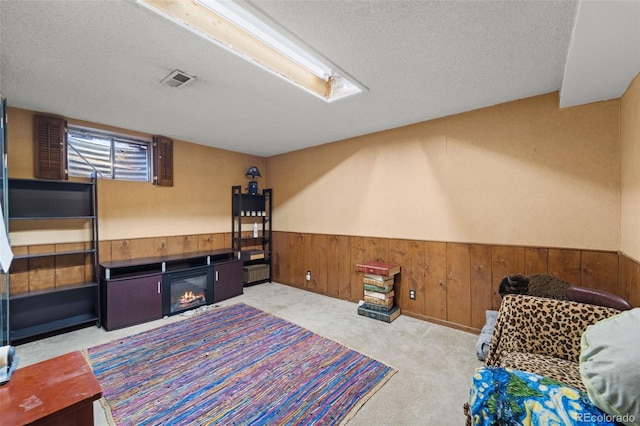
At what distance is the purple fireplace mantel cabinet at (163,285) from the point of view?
129 inches

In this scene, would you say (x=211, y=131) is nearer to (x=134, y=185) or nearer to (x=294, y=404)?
(x=134, y=185)

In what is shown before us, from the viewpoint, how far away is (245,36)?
2016mm

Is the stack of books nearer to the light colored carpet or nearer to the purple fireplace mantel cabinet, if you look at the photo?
the light colored carpet

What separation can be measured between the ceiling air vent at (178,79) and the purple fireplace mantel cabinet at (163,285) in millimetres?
2373

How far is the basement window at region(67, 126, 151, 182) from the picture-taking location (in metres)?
3.49

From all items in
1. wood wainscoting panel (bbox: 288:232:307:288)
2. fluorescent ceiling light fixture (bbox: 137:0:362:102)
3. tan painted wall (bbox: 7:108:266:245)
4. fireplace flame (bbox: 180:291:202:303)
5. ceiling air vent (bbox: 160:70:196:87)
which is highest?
fluorescent ceiling light fixture (bbox: 137:0:362:102)

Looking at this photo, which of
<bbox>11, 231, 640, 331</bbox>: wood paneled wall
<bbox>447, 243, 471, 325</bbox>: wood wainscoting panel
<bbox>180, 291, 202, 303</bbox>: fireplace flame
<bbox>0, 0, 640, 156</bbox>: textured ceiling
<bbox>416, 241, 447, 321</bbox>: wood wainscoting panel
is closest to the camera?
<bbox>0, 0, 640, 156</bbox>: textured ceiling

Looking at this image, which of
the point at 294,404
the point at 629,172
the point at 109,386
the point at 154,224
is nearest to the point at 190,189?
the point at 154,224

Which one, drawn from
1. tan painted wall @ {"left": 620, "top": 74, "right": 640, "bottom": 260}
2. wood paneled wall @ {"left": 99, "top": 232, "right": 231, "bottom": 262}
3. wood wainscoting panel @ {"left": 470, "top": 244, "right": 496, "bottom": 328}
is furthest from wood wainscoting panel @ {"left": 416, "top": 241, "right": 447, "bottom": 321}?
wood paneled wall @ {"left": 99, "top": 232, "right": 231, "bottom": 262}

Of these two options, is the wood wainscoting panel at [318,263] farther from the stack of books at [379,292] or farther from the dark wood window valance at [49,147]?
the dark wood window valance at [49,147]

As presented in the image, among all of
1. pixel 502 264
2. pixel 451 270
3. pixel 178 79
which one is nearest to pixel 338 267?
pixel 451 270

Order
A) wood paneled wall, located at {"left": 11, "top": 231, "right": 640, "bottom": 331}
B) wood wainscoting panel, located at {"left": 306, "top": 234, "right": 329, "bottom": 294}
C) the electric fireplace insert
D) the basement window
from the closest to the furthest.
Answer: wood paneled wall, located at {"left": 11, "top": 231, "right": 640, "bottom": 331} < the basement window < the electric fireplace insert < wood wainscoting panel, located at {"left": 306, "top": 234, "right": 329, "bottom": 294}

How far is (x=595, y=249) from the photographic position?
2.53 m

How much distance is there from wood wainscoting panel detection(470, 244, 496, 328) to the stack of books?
94cm
